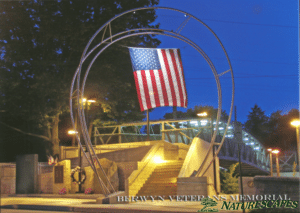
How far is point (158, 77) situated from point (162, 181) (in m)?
5.68

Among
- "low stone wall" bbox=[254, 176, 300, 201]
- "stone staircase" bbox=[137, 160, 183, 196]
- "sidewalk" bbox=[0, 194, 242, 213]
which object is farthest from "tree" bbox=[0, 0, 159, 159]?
"low stone wall" bbox=[254, 176, 300, 201]

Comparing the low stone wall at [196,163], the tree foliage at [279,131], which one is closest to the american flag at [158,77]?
the low stone wall at [196,163]

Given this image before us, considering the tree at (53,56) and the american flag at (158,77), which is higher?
the tree at (53,56)

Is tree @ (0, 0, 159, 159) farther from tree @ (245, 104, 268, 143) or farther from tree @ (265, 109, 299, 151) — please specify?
tree @ (245, 104, 268, 143)

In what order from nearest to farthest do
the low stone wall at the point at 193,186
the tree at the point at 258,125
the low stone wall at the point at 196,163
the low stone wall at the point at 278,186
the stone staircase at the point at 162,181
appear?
the low stone wall at the point at 278,186, the low stone wall at the point at 193,186, the low stone wall at the point at 196,163, the stone staircase at the point at 162,181, the tree at the point at 258,125

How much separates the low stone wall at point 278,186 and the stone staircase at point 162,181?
8.24 meters

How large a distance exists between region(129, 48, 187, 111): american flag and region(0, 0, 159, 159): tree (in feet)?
35.4

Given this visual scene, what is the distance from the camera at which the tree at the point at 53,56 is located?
29109 millimetres

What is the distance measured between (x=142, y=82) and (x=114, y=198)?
563 cm

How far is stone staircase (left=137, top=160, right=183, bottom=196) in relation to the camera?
64.7 ft

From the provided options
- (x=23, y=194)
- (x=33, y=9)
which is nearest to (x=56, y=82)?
(x=33, y=9)

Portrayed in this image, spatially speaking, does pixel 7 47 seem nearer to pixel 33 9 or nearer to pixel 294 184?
pixel 33 9

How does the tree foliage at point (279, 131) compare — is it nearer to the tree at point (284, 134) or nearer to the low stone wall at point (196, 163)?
the tree at point (284, 134)

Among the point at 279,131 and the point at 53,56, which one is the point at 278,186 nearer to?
the point at 53,56
